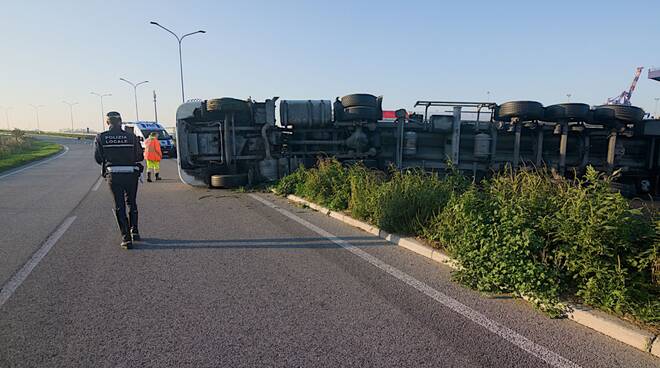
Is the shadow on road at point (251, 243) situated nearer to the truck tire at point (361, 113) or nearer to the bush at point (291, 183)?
the bush at point (291, 183)

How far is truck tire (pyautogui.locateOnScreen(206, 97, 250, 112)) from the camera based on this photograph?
35.4 feet

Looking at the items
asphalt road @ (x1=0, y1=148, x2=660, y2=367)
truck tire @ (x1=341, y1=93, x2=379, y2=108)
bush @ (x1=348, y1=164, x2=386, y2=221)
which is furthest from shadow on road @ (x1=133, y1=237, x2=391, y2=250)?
truck tire @ (x1=341, y1=93, x2=379, y2=108)

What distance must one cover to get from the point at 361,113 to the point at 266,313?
8.21 metres

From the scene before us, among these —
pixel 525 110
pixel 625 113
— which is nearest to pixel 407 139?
pixel 525 110

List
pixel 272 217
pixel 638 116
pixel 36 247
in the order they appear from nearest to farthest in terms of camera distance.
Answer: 1. pixel 36 247
2. pixel 272 217
3. pixel 638 116

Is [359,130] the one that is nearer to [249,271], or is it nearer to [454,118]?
[454,118]

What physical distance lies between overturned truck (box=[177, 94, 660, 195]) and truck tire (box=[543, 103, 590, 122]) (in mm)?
43

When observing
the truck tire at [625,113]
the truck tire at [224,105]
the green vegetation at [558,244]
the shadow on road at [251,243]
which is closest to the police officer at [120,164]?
the shadow on road at [251,243]

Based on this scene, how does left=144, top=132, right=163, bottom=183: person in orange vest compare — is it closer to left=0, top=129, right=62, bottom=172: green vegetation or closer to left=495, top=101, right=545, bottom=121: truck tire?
left=0, top=129, right=62, bottom=172: green vegetation

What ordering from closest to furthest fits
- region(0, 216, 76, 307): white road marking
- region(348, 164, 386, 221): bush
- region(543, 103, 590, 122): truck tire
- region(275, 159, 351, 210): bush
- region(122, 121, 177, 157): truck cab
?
region(0, 216, 76, 307): white road marking → region(348, 164, 386, 221): bush → region(275, 159, 351, 210): bush → region(543, 103, 590, 122): truck tire → region(122, 121, 177, 157): truck cab

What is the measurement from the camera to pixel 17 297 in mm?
3965

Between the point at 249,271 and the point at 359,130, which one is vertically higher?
the point at 359,130

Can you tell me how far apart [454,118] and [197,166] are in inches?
286

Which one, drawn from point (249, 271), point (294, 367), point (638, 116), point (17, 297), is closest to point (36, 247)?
point (17, 297)
